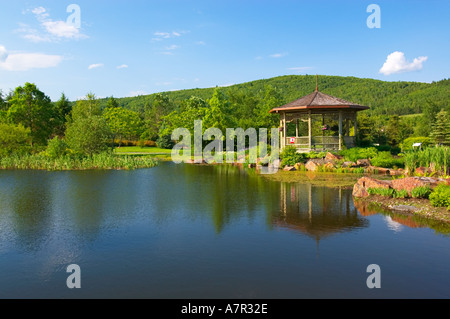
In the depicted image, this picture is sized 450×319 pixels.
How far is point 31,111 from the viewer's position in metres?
38.0

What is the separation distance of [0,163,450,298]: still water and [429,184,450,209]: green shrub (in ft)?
4.93

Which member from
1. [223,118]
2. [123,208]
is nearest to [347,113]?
[223,118]

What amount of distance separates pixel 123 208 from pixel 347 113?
22.3 m

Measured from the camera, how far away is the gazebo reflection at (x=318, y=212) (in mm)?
10969

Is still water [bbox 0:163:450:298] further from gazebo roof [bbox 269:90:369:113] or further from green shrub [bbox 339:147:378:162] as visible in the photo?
gazebo roof [bbox 269:90:369:113]

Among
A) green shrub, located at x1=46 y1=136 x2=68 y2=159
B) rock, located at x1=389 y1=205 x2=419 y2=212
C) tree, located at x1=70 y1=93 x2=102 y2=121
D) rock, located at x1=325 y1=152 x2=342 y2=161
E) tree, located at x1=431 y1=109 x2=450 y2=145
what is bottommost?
rock, located at x1=389 y1=205 x2=419 y2=212

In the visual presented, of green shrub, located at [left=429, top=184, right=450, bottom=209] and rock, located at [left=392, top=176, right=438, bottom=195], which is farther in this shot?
rock, located at [left=392, top=176, right=438, bottom=195]

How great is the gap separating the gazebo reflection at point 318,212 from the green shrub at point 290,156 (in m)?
9.26

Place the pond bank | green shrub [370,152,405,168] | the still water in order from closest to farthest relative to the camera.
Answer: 1. the still water
2. the pond bank
3. green shrub [370,152,405,168]

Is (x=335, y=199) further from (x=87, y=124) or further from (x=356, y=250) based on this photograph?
(x=87, y=124)

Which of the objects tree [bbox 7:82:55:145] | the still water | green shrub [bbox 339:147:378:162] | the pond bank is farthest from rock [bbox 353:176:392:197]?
tree [bbox 7:82:55:145]

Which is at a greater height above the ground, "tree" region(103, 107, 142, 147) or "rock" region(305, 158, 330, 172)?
"tree" region(103, 107, 142, 147)

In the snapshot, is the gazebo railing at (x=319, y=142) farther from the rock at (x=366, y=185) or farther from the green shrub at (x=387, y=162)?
the rock at (x=366, y=185)

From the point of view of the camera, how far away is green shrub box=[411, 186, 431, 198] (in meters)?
13.5
